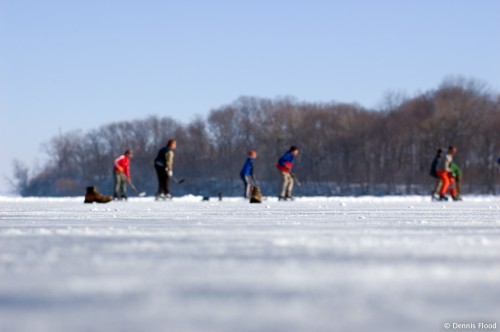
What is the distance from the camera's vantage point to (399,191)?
70.8m

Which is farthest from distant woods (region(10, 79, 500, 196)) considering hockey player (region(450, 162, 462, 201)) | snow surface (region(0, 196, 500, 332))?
snow surface (region(0, 196, 500, 332))

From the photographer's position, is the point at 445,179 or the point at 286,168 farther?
the point at 445,179

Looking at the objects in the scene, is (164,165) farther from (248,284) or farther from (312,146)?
(312,146)

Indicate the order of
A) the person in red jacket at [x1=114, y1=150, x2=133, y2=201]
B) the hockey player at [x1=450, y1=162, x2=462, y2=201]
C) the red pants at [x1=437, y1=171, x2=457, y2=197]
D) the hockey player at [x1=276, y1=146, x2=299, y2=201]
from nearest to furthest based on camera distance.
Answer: the hockey player at [x1=276, y1=146, x2=299, y2=201]
the red pants at [x1=437, y1=171, x2=457, y2=197]
the person in red jacket at [x1=114, y1=150, x2=133, y2=201]
the hockey player at [x1=450, y1=162, x2=462, y2=201]

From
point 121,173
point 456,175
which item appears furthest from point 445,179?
point 121,173

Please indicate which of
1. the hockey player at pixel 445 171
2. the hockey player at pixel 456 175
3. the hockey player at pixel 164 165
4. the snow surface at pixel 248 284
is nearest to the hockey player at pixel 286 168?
the hockey player at pixel 164 165

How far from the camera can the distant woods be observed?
6769 centimetres

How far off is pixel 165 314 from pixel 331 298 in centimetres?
57

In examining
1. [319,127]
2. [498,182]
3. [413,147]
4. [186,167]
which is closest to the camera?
[498,182]

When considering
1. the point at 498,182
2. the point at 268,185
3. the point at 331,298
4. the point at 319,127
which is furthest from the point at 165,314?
the point at 319,127

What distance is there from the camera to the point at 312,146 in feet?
283

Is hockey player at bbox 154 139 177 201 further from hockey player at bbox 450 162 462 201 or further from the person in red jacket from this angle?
hockey player at bbox 450 162 462 201

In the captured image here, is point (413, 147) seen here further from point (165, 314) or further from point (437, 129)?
point (165, 314)

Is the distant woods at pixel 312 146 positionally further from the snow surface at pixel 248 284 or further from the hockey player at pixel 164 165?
the snow surface at pixel 248 284
